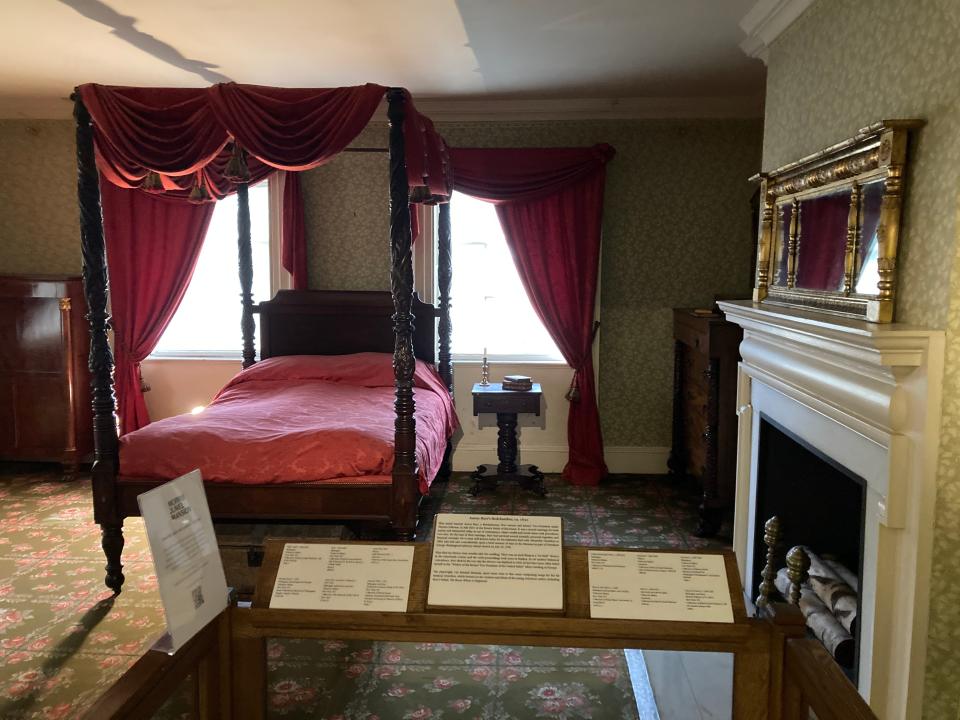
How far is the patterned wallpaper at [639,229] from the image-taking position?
519 centimetres

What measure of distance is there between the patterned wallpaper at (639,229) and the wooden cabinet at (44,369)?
1.73 meters

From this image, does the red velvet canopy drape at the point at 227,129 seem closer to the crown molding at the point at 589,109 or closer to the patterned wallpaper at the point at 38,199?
the crown molding at the point at 589,109

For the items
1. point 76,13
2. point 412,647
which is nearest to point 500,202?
point 76,13

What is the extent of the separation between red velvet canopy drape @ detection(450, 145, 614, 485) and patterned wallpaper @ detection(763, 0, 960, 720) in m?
2.54

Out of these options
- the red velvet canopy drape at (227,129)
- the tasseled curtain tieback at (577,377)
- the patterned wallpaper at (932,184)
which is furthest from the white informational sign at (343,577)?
the tasseled curtain tieback at (577,377)

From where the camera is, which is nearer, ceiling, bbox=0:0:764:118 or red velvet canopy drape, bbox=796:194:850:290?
red velvet canopy drape, bbox=796:194:850:290

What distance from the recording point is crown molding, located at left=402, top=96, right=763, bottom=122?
16.6 ft

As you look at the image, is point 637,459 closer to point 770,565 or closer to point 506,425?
point 506,425

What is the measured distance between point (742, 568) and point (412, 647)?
1.63 m

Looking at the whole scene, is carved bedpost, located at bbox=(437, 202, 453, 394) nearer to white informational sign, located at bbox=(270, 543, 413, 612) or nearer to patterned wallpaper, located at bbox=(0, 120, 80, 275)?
patterned wallpaper, located at bbox=(0, 120, 80, 275)

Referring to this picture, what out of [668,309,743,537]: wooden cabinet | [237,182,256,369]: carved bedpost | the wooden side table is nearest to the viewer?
[668,309,743,537]: wooden cabinet

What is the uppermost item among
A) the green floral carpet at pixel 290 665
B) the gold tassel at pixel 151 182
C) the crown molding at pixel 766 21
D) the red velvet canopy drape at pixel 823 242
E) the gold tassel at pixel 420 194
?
the crown molding at pixel 766 21

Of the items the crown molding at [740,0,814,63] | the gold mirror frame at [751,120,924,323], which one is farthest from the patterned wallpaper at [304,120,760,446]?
the gold mirror frame at [751,120,924,323]

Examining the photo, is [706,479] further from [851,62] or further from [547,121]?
[547,121]
